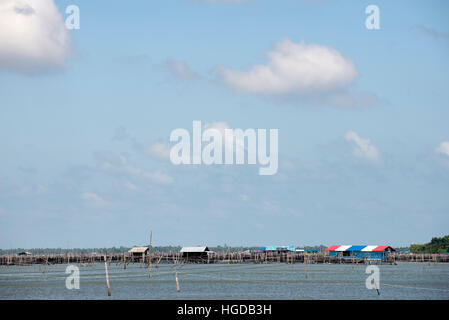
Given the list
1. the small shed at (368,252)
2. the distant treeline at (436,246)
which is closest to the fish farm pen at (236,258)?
the small shed at (368,252)

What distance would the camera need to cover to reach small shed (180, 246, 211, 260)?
445 feet

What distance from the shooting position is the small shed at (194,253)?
135500 mm

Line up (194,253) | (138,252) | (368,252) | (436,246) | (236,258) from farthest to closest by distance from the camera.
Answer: (436,246)
(236,258)
(138,252)
(194,253)
(368,252)

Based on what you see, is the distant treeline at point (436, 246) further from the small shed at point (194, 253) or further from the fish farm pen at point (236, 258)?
the small shed at point (194, 253)

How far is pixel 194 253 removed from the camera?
137125 millimetres

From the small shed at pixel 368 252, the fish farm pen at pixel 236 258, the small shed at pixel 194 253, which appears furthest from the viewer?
the small shed at pixel 194 253

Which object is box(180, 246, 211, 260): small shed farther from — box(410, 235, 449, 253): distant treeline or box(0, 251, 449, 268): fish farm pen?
box(410, 235, 449, 253): distant treeline

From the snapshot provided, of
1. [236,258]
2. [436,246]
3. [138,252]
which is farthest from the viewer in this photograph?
[436,246]

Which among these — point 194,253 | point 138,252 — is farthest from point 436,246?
point 138,252

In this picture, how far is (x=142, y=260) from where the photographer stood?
138m

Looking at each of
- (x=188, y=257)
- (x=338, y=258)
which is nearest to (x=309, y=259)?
(x=338, y=258)

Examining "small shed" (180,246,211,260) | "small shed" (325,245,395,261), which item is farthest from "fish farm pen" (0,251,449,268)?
"small shed" (325,245,395,261)

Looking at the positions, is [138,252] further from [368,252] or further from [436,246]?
[436,246]
